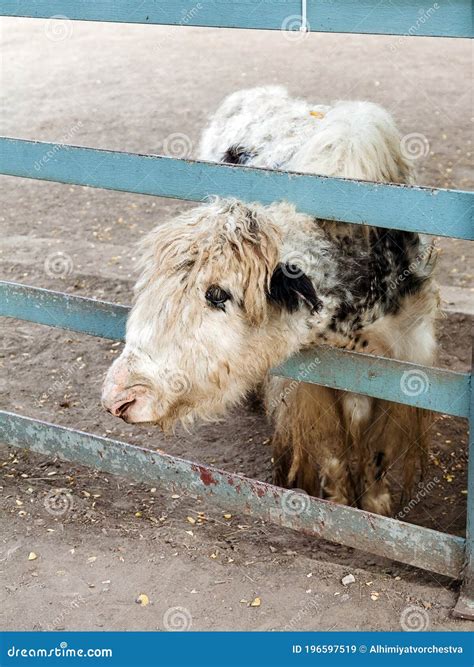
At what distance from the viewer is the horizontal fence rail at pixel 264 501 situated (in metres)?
3.72

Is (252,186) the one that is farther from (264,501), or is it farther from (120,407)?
(264,501)

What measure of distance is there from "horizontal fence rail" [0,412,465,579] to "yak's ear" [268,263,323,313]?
804mm

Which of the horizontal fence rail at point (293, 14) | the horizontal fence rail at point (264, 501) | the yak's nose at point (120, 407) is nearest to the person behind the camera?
the horizontal fence rail at point (293, 14)

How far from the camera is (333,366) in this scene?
3.77 m

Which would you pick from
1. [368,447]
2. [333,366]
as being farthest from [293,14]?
[368,447]

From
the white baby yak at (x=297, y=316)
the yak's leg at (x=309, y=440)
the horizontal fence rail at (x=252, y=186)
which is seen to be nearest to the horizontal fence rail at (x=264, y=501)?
the white baby yak at (x=297, y=316)

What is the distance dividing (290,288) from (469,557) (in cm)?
127

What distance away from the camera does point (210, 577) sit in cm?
397

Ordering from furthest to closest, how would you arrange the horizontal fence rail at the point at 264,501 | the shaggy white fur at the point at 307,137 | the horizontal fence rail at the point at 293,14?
1. the shaggy white fur at the point at 307,137
2. the horizontal fence rail at the point at 264,501
3. the horizontal fence rail at the point at 293,14

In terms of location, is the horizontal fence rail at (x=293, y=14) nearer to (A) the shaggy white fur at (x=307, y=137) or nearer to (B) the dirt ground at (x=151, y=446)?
(A) the shaggy white fur at (x=307, y=137)

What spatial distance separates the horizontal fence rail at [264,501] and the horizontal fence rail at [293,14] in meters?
1.83

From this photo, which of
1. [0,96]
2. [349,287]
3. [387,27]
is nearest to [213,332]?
[349,287]

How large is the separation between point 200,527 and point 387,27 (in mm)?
2416

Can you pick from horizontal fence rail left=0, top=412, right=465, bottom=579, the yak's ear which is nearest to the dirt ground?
horizontal fence rail left=0, top=412, right=465, bottom=579
